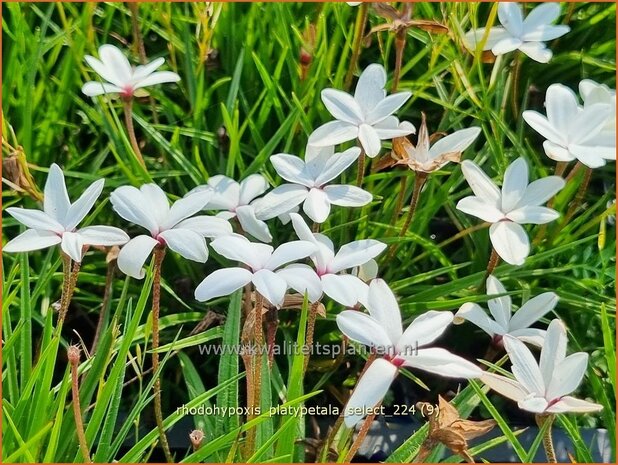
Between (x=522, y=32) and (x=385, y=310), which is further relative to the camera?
(x=522, y=32)

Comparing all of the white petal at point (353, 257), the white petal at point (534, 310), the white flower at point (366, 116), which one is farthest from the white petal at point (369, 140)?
the white petal at point (534, 310)

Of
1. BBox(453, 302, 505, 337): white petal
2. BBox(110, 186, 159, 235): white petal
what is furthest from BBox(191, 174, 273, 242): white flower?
BBox(453, 302, 505, 337): white petal

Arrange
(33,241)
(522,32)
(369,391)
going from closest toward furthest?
(369,391) < (33,241) < (522,32)

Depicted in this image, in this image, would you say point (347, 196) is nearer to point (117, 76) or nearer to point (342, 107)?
point (342, 107)

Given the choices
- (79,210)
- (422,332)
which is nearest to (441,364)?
(422,332)

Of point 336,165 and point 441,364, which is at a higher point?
point 336,165

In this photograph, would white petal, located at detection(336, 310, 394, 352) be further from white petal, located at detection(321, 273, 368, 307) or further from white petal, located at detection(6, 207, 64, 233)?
white petal, located at detection(6, 207, 64, 233)
